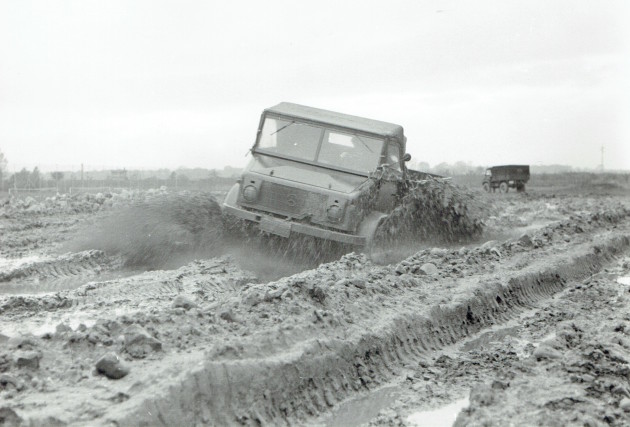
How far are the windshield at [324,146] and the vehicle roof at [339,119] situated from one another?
0.38 feet

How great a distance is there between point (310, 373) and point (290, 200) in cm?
504

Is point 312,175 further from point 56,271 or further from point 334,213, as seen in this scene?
point 56,271

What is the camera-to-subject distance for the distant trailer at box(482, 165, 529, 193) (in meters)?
40.6

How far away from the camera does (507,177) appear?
40.6m

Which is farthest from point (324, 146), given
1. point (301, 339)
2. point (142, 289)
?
point (301, 339)

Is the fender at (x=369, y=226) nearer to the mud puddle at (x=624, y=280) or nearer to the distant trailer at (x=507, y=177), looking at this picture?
the mud puddle at (x=624, y=280)

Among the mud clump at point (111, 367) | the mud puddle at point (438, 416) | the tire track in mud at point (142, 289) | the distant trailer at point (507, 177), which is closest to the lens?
the mud clump at point (111, 367)

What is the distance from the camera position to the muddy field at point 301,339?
3.85m

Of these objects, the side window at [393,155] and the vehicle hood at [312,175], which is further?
the side window at [393,155]

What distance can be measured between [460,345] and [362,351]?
1.33 m

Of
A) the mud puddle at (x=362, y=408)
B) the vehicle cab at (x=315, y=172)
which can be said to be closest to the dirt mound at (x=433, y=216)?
the vehicle cab at (x=315, y=172)

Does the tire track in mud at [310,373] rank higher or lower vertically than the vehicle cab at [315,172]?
lower

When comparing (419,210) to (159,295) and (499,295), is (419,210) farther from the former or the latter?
(159,295)

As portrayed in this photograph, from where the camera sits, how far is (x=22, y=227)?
14.9m
